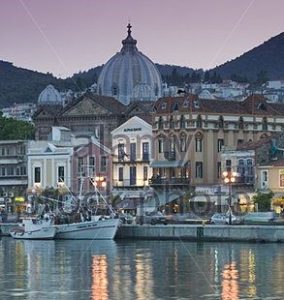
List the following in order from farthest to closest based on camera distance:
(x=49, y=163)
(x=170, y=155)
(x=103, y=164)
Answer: (x=49, y=163) < (x=103, y=164) < (x=170, y=155)

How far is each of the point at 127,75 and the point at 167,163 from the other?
99.2ft

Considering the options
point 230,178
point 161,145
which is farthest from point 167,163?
point 230,178

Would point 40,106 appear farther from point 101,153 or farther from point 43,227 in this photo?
point 43,227

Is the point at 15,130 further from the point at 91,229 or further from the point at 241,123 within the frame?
the point at 91,229

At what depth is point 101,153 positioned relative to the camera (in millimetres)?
123625

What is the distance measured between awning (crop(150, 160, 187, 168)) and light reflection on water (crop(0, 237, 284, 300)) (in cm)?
2206

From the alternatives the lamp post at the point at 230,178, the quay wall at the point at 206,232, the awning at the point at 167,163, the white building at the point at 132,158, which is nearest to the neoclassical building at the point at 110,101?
the white building at the point at 132,158

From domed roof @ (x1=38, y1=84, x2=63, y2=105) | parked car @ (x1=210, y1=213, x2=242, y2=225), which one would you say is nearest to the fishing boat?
parked car @ (x1=210, y1=213, x2=242, y2=225)

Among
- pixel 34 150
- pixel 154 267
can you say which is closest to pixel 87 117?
pixel 34 150

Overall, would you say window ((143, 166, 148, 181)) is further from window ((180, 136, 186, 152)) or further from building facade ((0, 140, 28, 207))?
building facade ((0, 140, 28, 207))

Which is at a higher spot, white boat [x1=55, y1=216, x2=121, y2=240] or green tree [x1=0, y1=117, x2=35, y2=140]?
green tree [x1=0, y1=117, x2=35, y2=140]

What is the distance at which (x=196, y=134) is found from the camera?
115188 millimetres

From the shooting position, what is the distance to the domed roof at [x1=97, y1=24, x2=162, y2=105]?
144125 mm

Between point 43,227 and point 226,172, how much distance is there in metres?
14.7
